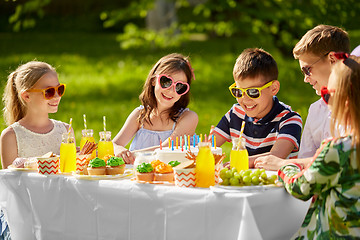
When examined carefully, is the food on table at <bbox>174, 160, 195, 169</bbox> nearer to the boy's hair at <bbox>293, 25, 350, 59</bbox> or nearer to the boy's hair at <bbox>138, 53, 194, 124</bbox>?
the boy's hair at <bbox>293, 25, 350, 59</bbox>

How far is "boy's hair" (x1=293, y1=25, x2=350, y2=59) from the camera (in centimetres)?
407

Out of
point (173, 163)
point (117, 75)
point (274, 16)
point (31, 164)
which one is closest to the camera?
point (173, 163)

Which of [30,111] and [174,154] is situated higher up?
[30,111]

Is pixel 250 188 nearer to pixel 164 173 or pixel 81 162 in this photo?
pixel 164 173

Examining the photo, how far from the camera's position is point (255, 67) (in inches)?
166

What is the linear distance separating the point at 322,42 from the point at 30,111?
2241 mm

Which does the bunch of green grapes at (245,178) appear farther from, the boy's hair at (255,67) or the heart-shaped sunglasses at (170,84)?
the heart-shaped sunglasses at (170,84)

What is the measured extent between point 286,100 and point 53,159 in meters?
8.32

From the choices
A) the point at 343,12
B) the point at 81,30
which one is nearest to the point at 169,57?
the point at 343,12

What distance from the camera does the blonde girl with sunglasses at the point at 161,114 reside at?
15.4 feet

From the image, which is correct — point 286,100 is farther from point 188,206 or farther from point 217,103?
point 188,206

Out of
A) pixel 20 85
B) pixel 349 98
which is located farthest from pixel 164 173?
pixel 20 85

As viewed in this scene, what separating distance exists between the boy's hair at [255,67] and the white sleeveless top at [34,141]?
152cm

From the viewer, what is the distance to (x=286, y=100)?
1162 centimetres
